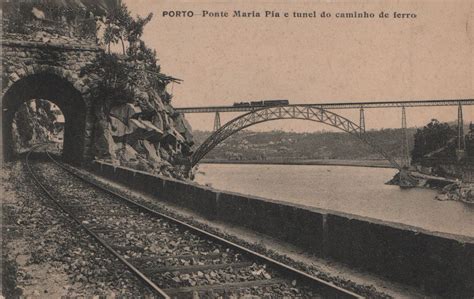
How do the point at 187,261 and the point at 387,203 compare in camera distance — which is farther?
the point at 387,203

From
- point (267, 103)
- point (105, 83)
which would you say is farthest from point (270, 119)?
point (105, 83)

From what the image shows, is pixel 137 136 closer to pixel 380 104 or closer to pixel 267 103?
pixel 267 103

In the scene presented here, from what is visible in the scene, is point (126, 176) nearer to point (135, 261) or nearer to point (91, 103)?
point (91, 103)

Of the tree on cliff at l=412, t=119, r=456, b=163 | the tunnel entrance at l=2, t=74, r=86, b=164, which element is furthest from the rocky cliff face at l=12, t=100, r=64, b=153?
the tree on cliff at l=412, t=119, r=456, b=163

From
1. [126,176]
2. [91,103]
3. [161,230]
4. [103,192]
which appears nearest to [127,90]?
[91,103]

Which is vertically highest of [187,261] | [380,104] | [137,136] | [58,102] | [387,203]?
[380,104]

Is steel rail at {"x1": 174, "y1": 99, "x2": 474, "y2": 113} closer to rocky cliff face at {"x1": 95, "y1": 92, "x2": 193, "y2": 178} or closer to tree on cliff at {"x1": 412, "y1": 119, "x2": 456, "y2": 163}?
tree on cliff at {"x1": 412, "y1": 119, "x2": 456, "y2": 163}

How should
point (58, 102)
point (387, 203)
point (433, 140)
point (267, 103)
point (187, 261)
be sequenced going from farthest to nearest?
1. point (433, 140)
2. point (267, 103)
3. point (387, 203)
4. point (58, 102)
5. point (187, 261)

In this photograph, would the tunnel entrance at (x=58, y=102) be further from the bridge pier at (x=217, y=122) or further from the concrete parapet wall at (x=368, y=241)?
the bridge pier at (x=217, y=122)
